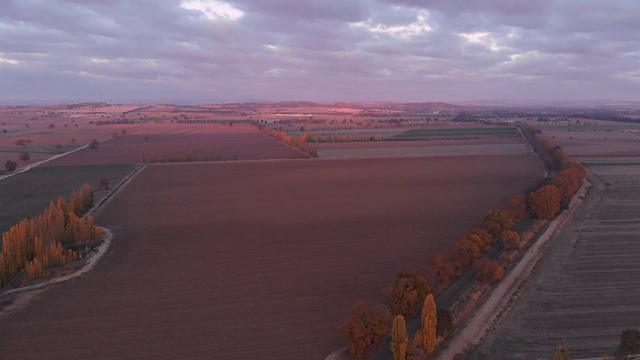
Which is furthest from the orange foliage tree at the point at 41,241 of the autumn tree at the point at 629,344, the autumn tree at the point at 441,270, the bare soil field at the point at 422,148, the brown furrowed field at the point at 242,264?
the bare soil field at the point at 422,148

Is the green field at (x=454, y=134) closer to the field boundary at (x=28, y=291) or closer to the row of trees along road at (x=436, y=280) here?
the row of trees along road at (x=436, y=280)

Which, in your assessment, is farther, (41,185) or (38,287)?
(41,185)

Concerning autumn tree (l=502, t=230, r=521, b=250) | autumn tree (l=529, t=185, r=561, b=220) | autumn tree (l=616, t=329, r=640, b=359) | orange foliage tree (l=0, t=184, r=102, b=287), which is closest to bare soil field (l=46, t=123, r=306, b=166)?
orange foliage tree (l=0, t=184, r=102, b=287)

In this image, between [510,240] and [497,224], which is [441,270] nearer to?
[510,240]

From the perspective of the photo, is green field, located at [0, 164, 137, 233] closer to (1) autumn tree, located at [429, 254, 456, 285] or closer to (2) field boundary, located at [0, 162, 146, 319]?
(2) field boundary, located at [0, 162, 146, 319]

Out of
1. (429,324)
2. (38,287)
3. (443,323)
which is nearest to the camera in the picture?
(429,324)

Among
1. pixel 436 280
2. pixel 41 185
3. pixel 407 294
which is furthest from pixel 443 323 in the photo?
pixel 41 185
